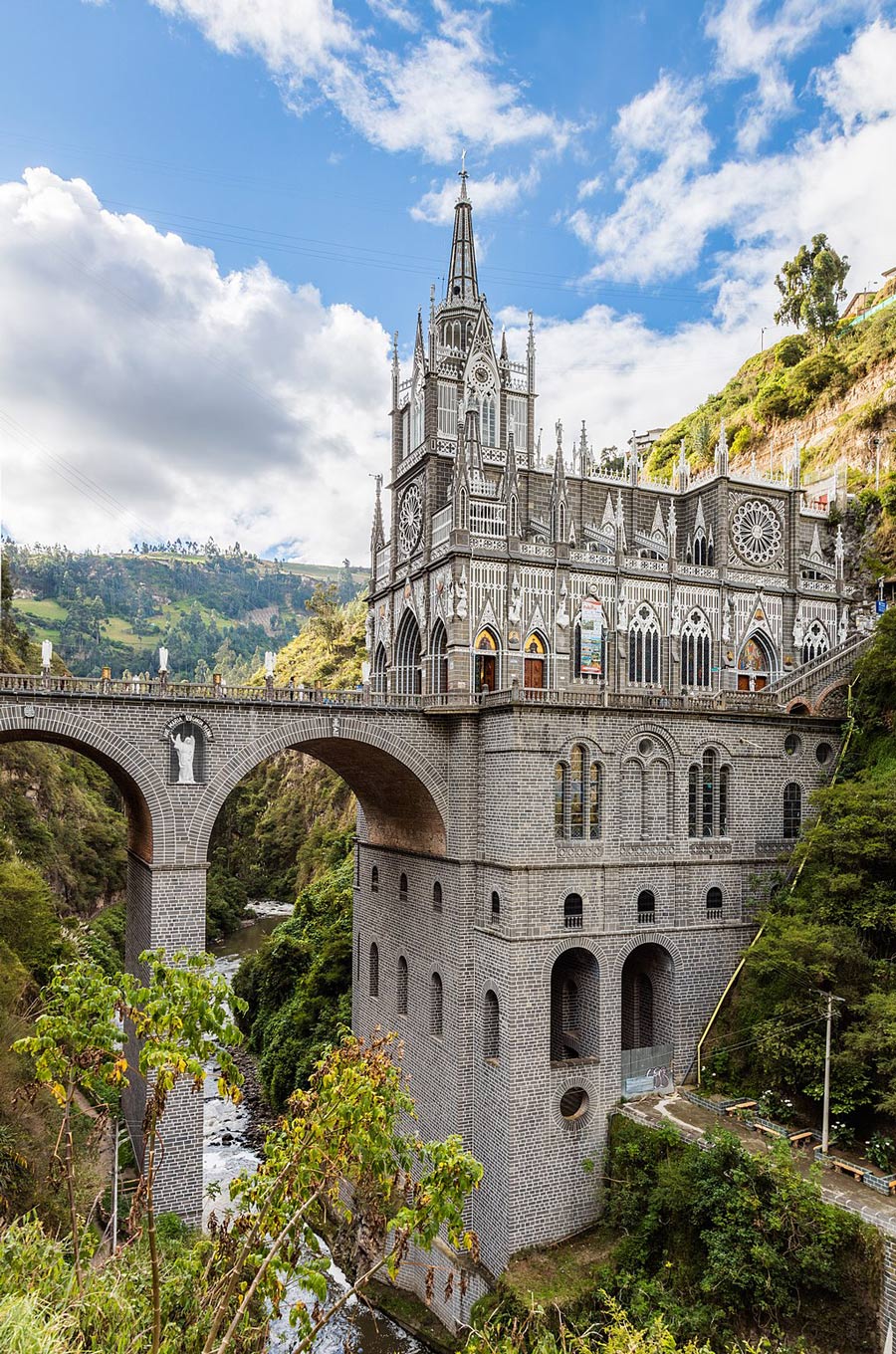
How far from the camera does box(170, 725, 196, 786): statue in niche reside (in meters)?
24.2

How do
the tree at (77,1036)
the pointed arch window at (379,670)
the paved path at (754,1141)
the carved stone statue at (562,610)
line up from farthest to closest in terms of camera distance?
1. the pointed arch window at (379,670)
2. the carved stone statue at (562,610)
3. the paved path at (754,1141)
4. the tree at (77,1036)

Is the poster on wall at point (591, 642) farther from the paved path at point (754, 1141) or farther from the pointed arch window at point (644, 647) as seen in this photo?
the paved path at point (754, 1141)

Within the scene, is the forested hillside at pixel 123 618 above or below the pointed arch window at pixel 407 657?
above

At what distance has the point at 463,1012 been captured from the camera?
2591cm

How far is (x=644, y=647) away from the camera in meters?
33.4

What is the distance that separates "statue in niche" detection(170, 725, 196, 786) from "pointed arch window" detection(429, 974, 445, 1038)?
1002 cm

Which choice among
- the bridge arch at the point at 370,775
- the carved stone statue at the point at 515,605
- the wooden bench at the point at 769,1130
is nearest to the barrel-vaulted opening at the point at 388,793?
the bridge arch at the point at 370,775

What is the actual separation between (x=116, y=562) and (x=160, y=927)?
182731 mm

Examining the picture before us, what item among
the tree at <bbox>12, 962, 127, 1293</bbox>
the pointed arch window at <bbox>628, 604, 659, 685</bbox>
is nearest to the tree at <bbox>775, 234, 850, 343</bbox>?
the pointed arch window at <bbox>628, 604, 659, 685</bbox>

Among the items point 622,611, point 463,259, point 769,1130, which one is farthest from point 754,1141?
point 463,259

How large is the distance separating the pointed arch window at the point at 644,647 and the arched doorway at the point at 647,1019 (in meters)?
10.2

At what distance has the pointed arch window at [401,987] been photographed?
30.5m

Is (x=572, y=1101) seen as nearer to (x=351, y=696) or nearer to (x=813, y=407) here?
(x=351, y=696)

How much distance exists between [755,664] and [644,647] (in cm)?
542
